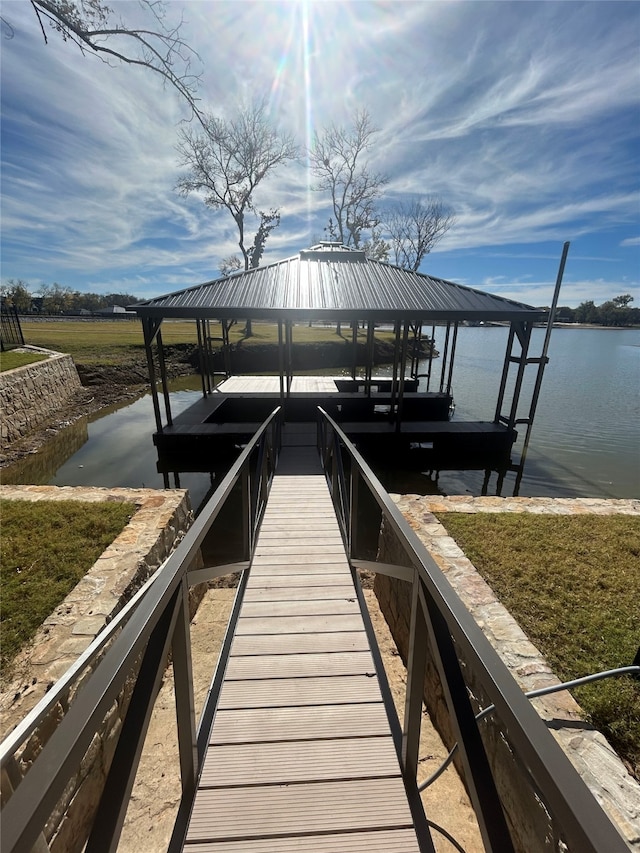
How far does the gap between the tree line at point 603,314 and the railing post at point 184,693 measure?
3678 inches

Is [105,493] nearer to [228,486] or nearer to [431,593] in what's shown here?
[228,486]

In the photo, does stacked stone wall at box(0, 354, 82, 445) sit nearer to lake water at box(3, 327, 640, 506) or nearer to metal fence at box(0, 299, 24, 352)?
lake water at box(3, 327, 640, 506)

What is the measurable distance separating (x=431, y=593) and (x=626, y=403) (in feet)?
54.8

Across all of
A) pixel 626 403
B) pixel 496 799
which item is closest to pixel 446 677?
pixel 496 799

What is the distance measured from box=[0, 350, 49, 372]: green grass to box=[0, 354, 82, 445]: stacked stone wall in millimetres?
277

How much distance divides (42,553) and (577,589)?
453 centimetres

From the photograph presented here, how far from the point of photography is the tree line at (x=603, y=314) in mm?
79562

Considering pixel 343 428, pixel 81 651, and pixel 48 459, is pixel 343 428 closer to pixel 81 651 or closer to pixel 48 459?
pixel 48 459

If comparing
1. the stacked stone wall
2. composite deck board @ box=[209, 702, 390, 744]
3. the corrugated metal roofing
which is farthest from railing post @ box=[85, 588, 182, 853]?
the stacked stone wall

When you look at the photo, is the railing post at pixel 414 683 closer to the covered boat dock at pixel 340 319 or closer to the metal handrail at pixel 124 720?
the metal handrail at pixel 124 720

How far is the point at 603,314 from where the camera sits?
82000 millimetres

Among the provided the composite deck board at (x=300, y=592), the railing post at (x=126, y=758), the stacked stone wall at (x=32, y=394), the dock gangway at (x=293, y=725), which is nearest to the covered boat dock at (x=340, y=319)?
the stacked stone wall at (x=32, y=394)

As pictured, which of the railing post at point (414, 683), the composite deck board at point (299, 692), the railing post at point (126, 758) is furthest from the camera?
the composite deck board at point (299, 692)

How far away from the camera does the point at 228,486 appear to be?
239 centimetres
